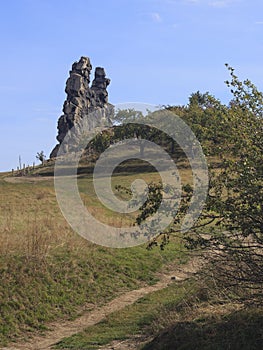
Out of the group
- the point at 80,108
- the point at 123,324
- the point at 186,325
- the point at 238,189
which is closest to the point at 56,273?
the point at 123,324

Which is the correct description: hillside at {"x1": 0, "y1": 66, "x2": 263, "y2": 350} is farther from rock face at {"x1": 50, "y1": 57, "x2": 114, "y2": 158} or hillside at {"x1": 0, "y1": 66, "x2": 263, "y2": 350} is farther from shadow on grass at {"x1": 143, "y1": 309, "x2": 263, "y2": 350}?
rock face at {"x1": 50, "y1": 57, "x2": 114, "y2": 158}

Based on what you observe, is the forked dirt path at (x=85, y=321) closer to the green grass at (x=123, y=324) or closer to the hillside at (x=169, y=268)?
the hillside at (x=169, y=268)

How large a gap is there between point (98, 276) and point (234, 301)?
8050 millimetres

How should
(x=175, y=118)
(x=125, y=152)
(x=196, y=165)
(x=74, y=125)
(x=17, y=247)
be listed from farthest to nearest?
(x=74, y=125) < (x=125, y=152) < (x=175, y=118) < (x=17, y=247) < (x=196, y=165)

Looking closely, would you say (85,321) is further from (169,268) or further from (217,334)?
(169,268)

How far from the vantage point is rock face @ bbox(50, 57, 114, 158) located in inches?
3706

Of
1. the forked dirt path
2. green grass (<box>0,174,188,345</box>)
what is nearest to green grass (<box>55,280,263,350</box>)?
the forked dirt path

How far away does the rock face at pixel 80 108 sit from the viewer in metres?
94.1

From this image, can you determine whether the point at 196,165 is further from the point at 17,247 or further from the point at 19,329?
the point at 17,247

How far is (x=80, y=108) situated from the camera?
9906 cm

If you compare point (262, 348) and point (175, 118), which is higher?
point (175, 118)

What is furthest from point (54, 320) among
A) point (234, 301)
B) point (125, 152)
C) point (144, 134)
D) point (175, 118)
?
point (125, 152)

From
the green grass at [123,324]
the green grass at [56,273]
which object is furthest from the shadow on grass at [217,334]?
the green grass at [56,273]

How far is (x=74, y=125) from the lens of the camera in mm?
97188
